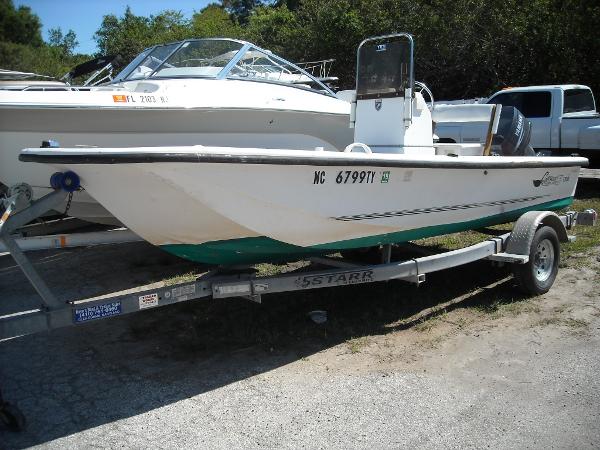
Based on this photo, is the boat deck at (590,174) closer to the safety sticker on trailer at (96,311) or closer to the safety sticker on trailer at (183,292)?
the safety sticker on trailer at (183,292)

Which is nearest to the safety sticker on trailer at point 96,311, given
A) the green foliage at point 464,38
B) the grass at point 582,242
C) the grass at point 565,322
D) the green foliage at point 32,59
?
the grass at point 565,322

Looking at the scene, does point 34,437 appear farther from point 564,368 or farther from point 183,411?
point 564,368

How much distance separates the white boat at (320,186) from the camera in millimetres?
3488

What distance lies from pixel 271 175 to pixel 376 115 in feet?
7.26

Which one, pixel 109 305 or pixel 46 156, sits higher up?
pixel 46 156

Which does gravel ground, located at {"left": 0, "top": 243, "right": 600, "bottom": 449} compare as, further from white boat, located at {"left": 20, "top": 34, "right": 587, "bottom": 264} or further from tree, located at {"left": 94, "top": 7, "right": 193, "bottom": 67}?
tree, located at {"left": 94, "top": 7, "right": 193, "bottom": 67}

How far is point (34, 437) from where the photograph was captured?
3.20 meters

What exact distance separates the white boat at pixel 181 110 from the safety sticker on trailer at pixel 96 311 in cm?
217

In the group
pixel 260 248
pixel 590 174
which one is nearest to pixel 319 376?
pixel 260 248

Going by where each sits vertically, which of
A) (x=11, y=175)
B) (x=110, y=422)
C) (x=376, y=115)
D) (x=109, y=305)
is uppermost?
(x=376, y=115)

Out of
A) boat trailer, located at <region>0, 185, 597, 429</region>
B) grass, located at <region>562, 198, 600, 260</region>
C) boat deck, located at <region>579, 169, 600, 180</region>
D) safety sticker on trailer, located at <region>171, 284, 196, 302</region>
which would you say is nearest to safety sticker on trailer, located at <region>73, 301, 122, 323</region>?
boat trailer, located at <region>0, 185, 597, 429</region>

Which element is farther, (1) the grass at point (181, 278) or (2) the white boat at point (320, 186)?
(1) the grass at point (181, 278)

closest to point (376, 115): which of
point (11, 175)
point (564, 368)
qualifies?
point (564, 368)

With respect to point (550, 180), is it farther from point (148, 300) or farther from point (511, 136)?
point (148, 300)
